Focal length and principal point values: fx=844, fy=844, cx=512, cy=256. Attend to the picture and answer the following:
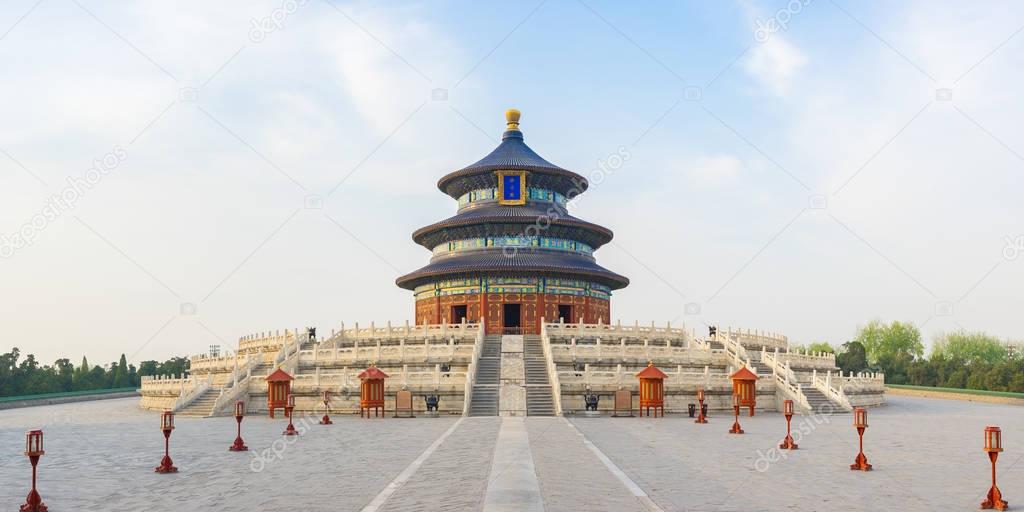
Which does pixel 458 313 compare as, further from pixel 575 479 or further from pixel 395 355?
pixel 575 479

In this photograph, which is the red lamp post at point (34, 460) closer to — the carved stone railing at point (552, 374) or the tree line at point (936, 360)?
the carved stone railing at point (552, 374)

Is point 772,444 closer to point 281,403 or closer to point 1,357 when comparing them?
point 281,403

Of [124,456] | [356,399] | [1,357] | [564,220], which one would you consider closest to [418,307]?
[564,220]

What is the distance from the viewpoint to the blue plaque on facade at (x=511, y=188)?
186 feet

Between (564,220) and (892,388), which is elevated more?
(564,220)

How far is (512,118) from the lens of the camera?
203 feet

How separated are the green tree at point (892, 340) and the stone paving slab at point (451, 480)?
294ft

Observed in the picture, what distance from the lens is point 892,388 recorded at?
208 feet

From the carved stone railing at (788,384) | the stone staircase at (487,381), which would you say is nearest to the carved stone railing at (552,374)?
the stone staircase at (487,381)

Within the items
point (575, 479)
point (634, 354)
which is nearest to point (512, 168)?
point (634, 354)

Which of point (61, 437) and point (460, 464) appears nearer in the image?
point (460, 464)

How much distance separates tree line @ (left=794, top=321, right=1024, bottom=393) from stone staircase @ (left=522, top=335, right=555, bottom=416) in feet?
100.0

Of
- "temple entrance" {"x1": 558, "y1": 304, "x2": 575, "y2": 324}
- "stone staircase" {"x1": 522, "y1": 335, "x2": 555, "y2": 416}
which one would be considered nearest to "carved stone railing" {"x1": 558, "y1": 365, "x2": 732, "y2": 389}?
"stone staircase" {"x1": 522, "y1": 335, "x2": 555, "y2": 416}

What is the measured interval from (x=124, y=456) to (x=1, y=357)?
47.8 m
